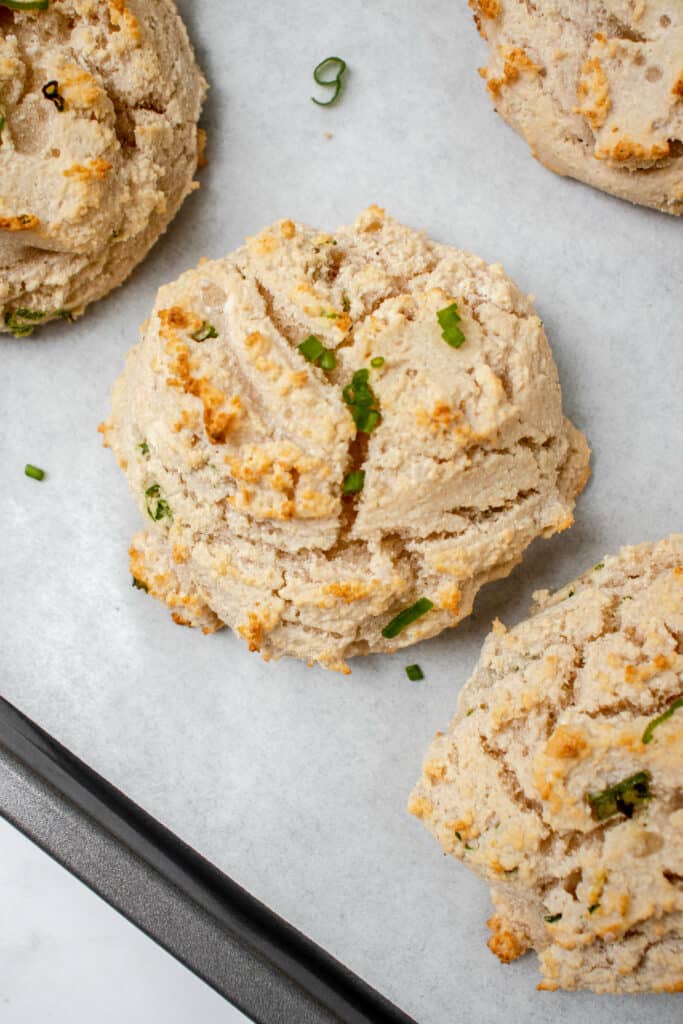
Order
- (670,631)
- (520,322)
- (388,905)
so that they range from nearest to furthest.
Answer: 1. (670,631)
2. (520,322)
3. (388,905)

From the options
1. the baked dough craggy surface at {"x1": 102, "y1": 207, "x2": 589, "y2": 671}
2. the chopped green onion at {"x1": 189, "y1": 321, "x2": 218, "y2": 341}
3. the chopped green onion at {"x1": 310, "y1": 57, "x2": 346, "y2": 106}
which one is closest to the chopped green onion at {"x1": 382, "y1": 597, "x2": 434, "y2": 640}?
the baked dough craggy surface at {"x1": 102, "y1": 207, "x2": 589, "y2": 671}

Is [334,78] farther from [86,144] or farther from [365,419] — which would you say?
[365,419]

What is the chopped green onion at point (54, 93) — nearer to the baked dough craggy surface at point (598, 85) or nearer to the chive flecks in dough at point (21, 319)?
the chive flecks in dough at point (21, 319)

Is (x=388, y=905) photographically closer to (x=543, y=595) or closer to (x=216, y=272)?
(x=543, y=595)

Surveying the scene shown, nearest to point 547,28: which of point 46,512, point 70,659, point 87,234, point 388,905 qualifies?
point 87,234

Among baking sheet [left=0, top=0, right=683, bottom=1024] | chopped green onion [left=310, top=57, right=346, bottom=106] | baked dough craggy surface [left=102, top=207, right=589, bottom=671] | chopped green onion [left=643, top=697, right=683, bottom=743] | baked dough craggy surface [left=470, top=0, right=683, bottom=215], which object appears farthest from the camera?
chopped green onion [left=310, top=57, right=346, bottom=106]

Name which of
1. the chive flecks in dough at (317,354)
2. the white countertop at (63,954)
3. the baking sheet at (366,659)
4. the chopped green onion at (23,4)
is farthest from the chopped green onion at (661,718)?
the chopped green onion at (23,4)

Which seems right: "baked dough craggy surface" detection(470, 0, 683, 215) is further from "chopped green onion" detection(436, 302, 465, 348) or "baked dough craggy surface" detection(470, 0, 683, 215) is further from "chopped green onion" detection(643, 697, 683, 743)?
"chopped green onion" detection(643, 697, 683, 743)
